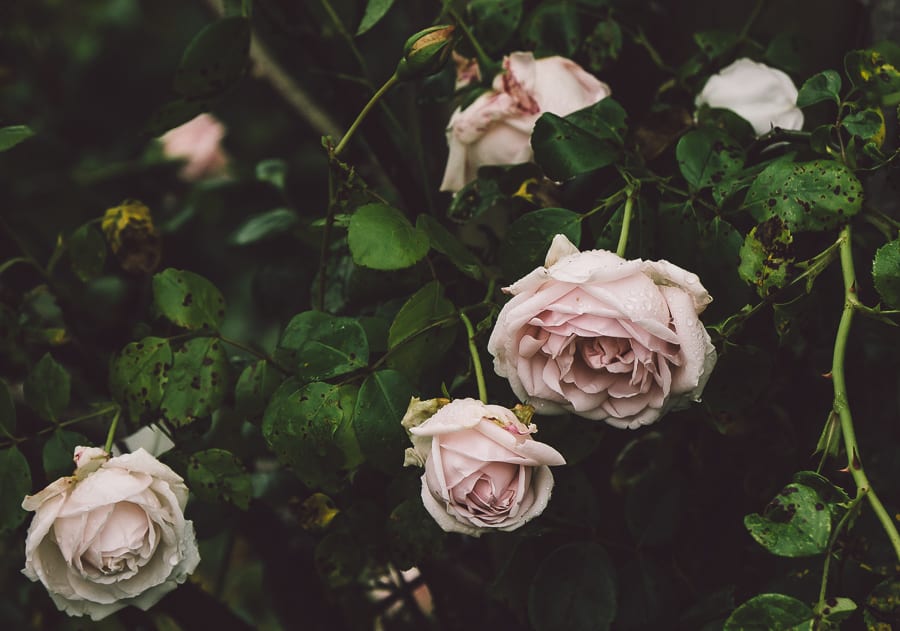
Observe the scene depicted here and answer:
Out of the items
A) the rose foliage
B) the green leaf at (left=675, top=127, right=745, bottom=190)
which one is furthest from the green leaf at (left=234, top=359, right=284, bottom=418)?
the green leaf at (left=675, top=127, right=745, bottom=190)

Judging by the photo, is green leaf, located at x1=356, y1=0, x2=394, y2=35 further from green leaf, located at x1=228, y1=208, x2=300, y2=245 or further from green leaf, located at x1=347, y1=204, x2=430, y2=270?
green leaf, located at x1=228, y1=208, x2=300, y2=245

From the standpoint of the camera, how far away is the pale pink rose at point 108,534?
599 mm

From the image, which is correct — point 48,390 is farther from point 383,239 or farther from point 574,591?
point 574,591

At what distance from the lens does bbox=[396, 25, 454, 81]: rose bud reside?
1.99 feet

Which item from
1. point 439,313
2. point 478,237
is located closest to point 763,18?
point 478,237

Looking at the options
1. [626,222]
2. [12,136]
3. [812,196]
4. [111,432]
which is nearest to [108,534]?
[111,432]

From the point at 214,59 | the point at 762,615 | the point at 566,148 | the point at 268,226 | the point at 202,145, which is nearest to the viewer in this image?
the point at 762,615

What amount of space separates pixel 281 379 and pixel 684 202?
32 cm

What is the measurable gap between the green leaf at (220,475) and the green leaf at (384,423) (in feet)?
0.40

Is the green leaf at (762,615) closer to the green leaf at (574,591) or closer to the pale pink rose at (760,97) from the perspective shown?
the green leaf at (574,591)

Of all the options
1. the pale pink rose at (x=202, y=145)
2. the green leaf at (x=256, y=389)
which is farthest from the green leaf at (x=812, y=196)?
the pale pink rose at (x=202, y=145)

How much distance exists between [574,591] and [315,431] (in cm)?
25

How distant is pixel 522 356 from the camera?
21.2 inches

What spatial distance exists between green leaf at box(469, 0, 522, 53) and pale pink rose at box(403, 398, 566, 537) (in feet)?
1.24
